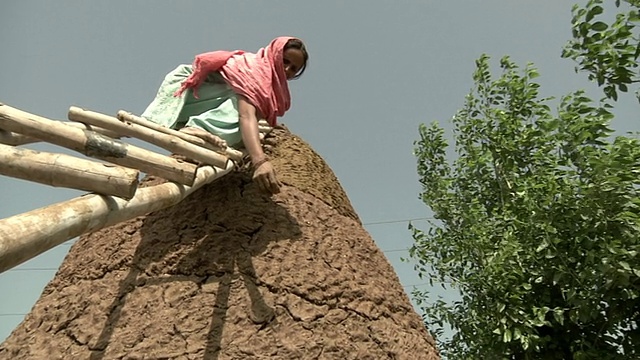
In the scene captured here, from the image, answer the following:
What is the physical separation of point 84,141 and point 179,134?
805mm

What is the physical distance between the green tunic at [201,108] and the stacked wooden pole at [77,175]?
0.52 meters

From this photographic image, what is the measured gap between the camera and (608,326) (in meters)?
4.84

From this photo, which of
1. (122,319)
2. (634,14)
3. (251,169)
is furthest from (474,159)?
(122,319)

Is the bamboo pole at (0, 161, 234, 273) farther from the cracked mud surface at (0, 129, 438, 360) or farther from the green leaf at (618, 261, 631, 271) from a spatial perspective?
the green leaf at (618, 261, 631, 271)

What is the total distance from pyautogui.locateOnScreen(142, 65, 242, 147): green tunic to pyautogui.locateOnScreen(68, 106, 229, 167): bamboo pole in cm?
24

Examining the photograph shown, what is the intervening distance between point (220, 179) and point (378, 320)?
91 cm

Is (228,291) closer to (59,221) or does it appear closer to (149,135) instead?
(149,135)

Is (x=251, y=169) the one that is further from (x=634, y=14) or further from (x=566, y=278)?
(x=566, y=278)

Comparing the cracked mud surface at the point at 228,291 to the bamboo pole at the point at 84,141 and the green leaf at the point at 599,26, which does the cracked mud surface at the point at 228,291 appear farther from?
the green leaf at the point at 599,26

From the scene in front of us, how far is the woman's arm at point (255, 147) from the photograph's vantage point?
2.29 m

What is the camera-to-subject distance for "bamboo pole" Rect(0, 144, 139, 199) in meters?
1.19

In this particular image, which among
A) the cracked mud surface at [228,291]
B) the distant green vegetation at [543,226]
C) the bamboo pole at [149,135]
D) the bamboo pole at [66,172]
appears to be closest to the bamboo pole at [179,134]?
the bamboo pole at [149,135]

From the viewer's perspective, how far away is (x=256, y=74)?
100 inches

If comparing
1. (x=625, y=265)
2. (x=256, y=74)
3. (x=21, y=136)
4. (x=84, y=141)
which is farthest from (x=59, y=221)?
(x=625, y=265)
